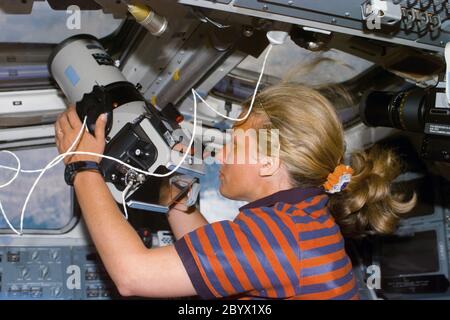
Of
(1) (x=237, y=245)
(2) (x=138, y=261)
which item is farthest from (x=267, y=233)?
(2) (x=138, y=261)

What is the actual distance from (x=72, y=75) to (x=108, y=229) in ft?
2.55

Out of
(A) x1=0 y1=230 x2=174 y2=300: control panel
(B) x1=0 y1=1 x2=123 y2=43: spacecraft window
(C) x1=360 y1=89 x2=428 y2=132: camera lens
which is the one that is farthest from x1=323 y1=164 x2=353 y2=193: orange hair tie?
(A) x1=0 y1=230 x2=174 y2=300: control panel

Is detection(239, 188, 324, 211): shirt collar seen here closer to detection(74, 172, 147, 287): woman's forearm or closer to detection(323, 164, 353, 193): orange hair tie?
detection(323, 164, 353, 193): orange hair tie

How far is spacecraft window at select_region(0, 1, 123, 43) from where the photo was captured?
2.43m

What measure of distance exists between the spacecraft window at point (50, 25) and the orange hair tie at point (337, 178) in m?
1.15

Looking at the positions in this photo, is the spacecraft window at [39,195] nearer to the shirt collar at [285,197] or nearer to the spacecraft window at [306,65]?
the spacecraft window at [306,65]

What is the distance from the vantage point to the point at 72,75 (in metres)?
2.33

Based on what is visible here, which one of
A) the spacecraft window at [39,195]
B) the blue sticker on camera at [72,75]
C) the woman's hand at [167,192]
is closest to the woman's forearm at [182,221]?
the woman's hand at [167,192]

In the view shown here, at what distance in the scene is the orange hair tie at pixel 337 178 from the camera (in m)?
2.05

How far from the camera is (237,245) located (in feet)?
5.81

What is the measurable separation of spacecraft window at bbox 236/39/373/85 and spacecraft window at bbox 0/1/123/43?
0.78 metres

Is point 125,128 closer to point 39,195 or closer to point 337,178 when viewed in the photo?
point 337,178

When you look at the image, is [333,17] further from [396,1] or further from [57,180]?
[57,180]

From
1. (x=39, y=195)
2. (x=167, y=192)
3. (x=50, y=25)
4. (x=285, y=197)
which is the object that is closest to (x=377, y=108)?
(x=285, y=197)
